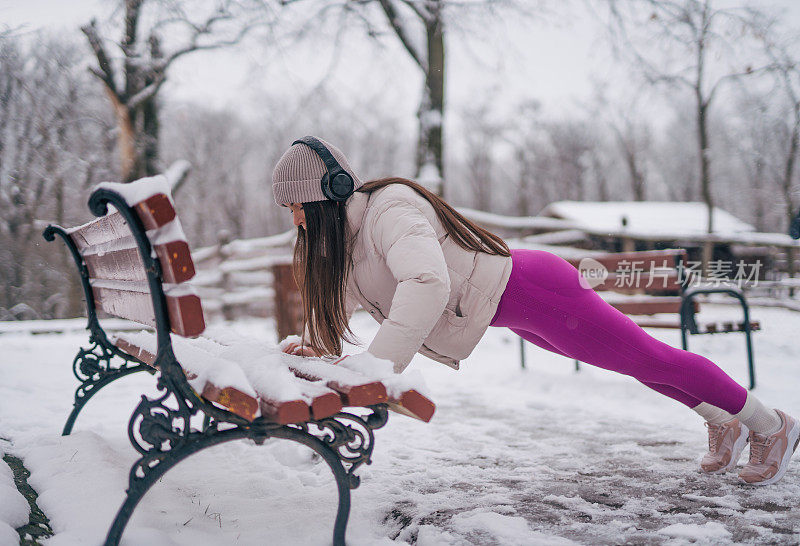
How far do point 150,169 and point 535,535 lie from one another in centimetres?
1067

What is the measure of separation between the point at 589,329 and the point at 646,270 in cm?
358

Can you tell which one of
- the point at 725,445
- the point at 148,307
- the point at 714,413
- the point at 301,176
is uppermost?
the point at 301,176

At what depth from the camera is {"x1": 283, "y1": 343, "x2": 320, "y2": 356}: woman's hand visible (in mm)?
2242

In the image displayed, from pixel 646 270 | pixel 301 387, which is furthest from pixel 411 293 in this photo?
pixel 646 270

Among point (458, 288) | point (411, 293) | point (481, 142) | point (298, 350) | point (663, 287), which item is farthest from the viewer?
point (481, 142)

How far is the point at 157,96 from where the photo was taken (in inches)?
421

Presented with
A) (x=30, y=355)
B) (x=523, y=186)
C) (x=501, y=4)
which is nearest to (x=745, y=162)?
(x=523, y=186)

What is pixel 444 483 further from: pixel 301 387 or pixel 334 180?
pixel 334 180

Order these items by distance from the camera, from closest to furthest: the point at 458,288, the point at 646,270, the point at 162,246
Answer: the point at 162,246 < the point at 458,288 < the point at 646,270

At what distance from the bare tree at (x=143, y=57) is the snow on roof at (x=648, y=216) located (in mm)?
16100

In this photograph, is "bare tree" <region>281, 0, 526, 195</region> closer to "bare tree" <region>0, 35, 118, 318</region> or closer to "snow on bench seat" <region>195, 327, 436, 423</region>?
"bare tree" <region>0, 35, 118, 318</region>

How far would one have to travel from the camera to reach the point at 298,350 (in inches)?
88.6

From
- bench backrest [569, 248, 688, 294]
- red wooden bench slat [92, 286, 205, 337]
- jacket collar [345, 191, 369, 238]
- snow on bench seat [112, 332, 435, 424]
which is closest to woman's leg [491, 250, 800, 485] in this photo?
jacket collar [345, 191, 369, 238]

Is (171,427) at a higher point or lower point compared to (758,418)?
higher
